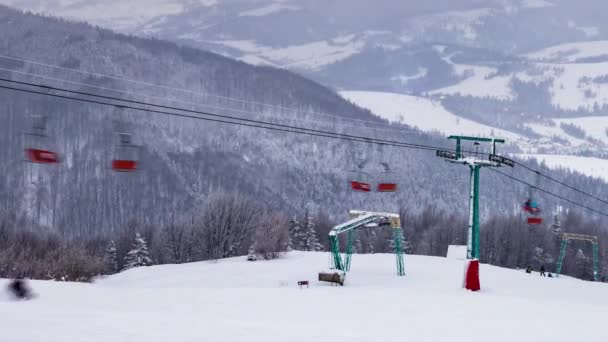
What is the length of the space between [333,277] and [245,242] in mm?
44120

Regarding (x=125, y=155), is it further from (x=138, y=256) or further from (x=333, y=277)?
(x=138, y=256)

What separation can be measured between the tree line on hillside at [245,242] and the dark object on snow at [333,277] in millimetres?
21585

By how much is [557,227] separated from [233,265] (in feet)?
305

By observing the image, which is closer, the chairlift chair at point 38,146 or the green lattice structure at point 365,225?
the chairlift chair at point 38,146

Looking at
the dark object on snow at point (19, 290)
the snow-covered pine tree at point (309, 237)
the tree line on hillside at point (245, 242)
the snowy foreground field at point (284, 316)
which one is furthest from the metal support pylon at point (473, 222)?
the snow-covered pine tree at point (309, 237)

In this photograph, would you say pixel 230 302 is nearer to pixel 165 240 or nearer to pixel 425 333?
pixel 425 333

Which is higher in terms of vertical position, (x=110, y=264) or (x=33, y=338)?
(x=33, y=338)

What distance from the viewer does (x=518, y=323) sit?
25109mm

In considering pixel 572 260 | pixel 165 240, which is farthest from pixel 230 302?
pixel 572 260

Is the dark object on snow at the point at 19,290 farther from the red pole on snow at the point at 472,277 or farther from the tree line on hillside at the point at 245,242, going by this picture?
the tree line on hillside at the point at 245,242

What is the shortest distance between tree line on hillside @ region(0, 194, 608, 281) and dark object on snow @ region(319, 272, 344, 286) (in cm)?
2159

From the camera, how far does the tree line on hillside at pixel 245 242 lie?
71750mm

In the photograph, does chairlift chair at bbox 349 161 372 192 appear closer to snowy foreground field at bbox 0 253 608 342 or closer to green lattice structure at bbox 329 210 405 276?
snowy foreground field at bbox 0 253 608 342

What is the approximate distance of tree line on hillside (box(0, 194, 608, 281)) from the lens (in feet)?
235
